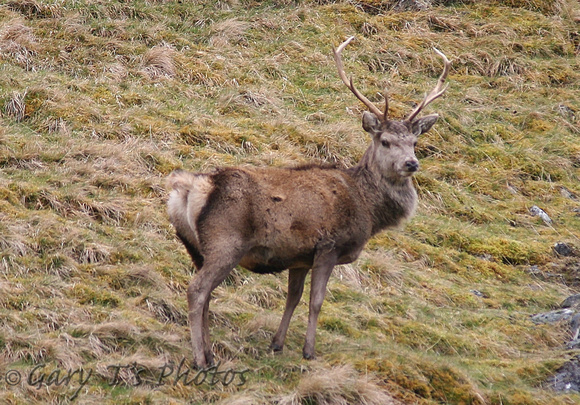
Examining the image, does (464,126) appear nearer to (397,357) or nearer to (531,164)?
(531,164)

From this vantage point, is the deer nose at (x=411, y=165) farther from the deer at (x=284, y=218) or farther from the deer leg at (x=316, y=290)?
the deer leg at (x=316, y=290)

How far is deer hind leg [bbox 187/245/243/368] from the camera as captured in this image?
742 cm

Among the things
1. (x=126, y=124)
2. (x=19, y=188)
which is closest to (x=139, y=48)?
(x=126, y=124)

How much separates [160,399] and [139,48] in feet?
30.6

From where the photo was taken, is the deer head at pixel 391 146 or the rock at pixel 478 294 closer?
the deer head at pixel 391 146

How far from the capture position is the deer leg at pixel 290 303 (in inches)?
322

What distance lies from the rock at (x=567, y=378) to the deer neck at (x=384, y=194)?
86.1 inches

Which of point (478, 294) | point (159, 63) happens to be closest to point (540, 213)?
point (478, 294)

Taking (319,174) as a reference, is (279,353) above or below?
below

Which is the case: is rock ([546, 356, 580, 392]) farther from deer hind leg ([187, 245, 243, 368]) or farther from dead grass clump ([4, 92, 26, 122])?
dead grass clump ([4, 92, 26, 122])

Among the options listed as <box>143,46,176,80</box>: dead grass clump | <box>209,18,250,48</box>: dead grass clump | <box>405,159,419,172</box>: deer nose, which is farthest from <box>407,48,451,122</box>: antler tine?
<box>209,18,250,48</box>: dead grass clump

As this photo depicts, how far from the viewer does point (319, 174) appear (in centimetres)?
847

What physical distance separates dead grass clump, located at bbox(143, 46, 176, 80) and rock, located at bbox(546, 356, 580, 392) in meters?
8.57

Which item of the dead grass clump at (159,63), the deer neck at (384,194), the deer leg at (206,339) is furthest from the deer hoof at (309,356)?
the dead grass clump at (159,63)
